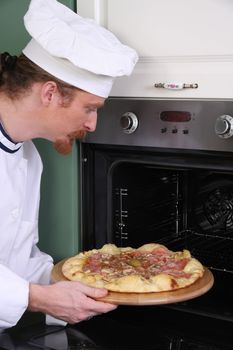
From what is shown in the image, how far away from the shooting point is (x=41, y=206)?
1.87 metres

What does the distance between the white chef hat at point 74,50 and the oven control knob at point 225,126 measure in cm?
23

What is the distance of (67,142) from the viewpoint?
1.65 meters

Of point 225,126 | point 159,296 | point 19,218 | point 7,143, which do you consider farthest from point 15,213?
point 225,126

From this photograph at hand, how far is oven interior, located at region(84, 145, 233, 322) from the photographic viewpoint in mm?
1683

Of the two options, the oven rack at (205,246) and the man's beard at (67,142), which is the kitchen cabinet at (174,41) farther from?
the oven rack at (205,246)

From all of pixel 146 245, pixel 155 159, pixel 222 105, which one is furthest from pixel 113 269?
pixel 222 105

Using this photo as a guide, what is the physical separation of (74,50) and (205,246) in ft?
2.51

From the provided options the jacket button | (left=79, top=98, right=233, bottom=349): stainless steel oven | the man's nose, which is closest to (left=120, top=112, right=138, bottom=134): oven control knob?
(left=79, top=98, right=233, bottom=349): stainless steel oven

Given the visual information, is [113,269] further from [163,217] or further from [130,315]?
[163,217]

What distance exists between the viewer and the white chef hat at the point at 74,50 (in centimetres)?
145

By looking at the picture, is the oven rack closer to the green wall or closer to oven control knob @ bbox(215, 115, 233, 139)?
the green wall

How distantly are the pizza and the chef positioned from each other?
6 cm

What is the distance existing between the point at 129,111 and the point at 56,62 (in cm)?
25

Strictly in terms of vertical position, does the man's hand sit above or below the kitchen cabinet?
below
